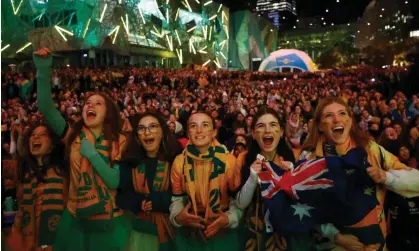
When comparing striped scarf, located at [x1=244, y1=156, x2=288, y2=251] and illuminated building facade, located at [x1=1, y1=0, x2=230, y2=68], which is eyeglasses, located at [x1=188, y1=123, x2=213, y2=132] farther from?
illuminated building facade, located at [x1=1, y1=0, x2=230, y2=68]

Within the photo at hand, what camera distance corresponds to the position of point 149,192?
3.54 metres

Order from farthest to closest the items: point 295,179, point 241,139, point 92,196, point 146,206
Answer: point 241,139 < point 92,196 < point 146,206 < point 295,179

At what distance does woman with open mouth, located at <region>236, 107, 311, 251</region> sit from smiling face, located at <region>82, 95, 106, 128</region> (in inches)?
50.1

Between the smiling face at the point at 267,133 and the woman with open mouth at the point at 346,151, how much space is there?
10.5 inches

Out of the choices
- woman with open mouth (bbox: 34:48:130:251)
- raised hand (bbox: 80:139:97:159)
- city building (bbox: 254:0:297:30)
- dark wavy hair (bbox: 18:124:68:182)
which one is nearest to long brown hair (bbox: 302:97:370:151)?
woman with open mouth (bbox: 34:48:130:251)

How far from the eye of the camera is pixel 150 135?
3617 mm

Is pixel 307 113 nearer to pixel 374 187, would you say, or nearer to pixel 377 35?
pixel 374 187

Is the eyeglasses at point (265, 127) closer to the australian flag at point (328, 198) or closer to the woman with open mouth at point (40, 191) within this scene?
the australian flag at point (328, 198)

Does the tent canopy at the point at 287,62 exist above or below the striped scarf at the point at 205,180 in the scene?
above

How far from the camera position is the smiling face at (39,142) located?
153 inches

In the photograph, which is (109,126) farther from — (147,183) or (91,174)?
(147,183)

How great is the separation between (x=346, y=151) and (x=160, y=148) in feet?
4.95

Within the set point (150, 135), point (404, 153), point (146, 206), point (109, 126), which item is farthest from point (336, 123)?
point (109, 126)

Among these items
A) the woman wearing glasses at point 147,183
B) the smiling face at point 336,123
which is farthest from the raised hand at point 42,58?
the smiling face at point 336,123
